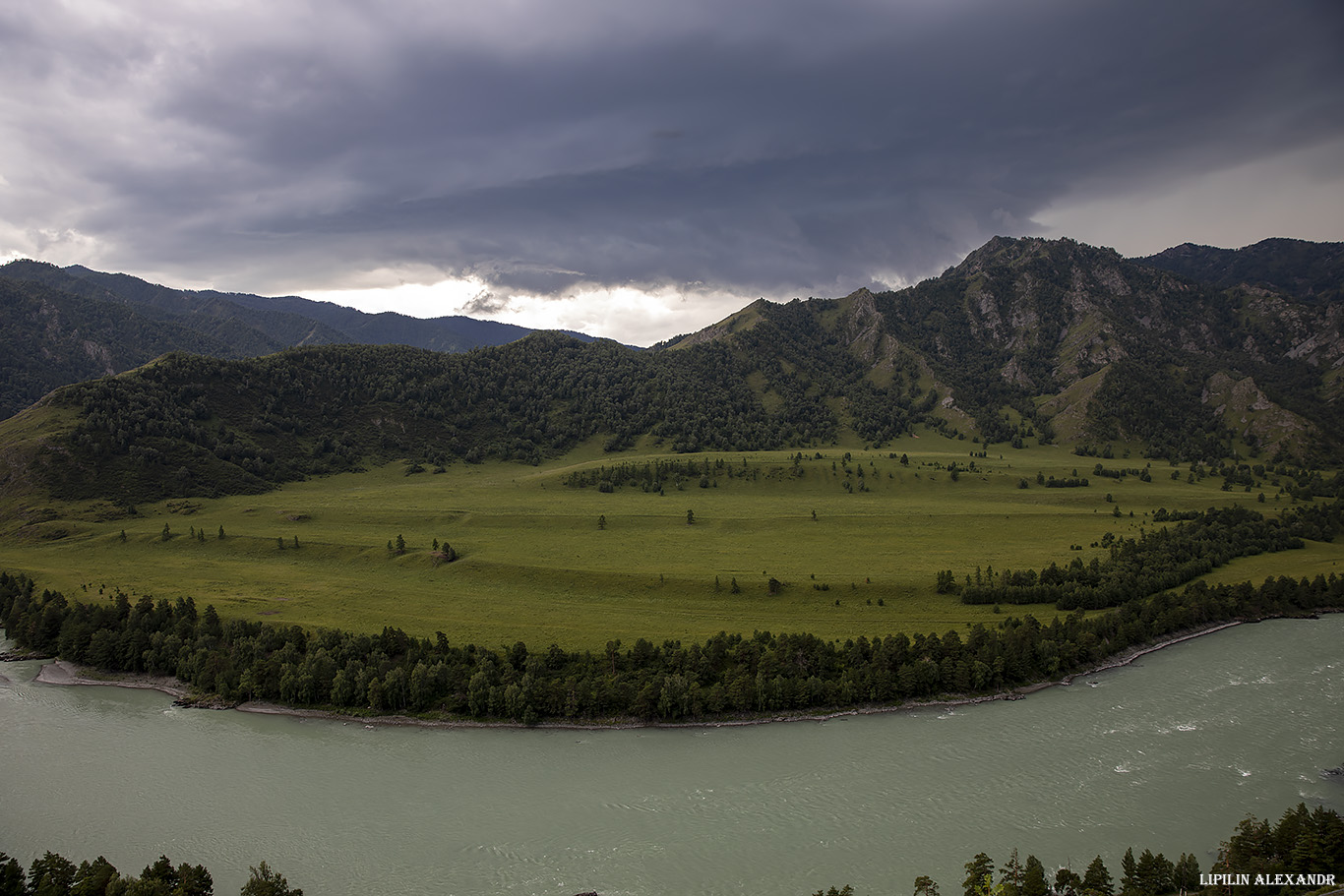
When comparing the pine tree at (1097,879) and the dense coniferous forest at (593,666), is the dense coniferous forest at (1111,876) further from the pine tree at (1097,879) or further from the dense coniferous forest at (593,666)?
the dense coniferous forest at (593,666)

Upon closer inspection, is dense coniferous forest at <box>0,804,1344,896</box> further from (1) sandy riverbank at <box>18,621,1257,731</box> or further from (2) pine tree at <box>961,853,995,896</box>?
(1) sandy riverbank at <box>18,621,1257,731</box>

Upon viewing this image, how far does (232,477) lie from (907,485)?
19040 centimetres

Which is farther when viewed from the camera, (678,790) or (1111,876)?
(678,790)

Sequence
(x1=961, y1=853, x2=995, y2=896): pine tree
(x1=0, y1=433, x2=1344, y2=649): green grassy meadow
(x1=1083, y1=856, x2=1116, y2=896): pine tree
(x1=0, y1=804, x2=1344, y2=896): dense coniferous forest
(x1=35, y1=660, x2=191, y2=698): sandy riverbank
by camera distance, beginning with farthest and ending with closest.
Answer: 1. (x1=0, y1=433, x2=1344, y2=649): green grassy meadow
2. (x1=35, y1=660, x2=191, y2=698): sandy riverbank
3. (x1=1083, y1=856, x2=1116, y2=896): pine tree
4. (x1=961, y1=853, x2=995, y2=896): pine tree
5. (x1=0, y1=804, x2=1344, y2=896): dense coniferous forest

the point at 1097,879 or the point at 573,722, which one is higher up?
the point at 1097,879

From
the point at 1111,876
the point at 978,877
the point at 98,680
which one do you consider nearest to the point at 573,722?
the point at 978,877

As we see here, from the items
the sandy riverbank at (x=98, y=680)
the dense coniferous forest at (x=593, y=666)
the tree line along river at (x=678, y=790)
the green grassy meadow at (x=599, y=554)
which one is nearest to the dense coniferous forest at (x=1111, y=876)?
the tree line along river at (x=678, y=790)

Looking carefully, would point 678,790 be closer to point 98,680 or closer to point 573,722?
point 573,722

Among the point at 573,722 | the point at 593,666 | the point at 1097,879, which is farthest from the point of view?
the point at 593,666

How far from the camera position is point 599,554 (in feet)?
426

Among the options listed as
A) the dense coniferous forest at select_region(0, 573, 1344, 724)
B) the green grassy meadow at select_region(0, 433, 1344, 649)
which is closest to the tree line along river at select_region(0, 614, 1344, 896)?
the dense coniferous forest at select_region(0, 573, 1344, 724)

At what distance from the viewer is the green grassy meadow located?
327 ft

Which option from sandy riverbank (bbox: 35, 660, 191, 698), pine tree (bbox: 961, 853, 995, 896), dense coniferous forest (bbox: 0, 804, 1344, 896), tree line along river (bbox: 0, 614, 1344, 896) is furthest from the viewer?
sandy riverbank (bbox: 35, 660, 191, 698)

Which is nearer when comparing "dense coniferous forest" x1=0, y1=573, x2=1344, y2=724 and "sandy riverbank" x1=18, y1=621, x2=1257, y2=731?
"sandy riverbank" x1=18, y1=621, x2=1257, y2=731
